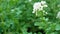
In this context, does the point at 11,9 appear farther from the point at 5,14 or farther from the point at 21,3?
the point at 21,3

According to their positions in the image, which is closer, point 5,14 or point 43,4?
point 43,4

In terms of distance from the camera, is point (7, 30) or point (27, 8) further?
point (27, 8)

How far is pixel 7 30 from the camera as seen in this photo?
2217 mm

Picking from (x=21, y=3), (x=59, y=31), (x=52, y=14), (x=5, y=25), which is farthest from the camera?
(x=21, y=3)

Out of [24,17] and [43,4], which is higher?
[43,4]

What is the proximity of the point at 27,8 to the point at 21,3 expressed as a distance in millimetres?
132

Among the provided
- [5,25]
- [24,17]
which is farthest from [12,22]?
[24,17]

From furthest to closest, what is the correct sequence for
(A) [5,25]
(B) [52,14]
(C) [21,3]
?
(C) [21,3], (B) [52,14], (A) [5,25]

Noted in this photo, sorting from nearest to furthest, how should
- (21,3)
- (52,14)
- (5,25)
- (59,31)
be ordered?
(59,31)
(5,25)
(52,14)
(21,3)

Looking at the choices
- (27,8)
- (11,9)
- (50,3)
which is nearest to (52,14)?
(50,3)

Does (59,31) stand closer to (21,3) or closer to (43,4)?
(43,4)

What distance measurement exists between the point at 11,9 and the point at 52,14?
47cm

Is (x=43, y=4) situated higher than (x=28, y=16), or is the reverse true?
(x=43, y=4)

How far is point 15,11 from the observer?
2246 mm
